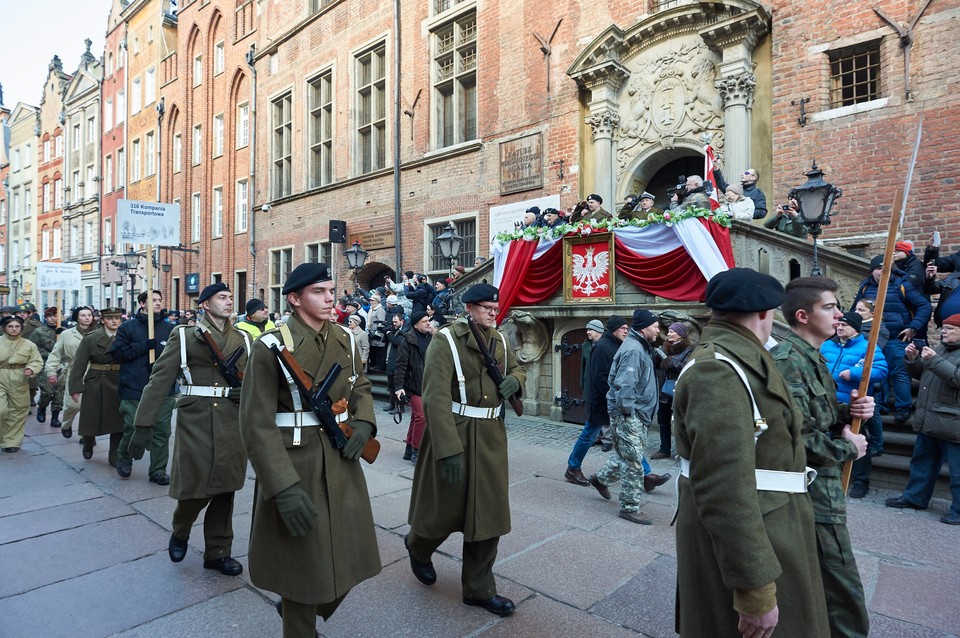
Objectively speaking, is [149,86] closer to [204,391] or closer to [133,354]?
[133,354]

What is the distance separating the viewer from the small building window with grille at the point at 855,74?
30.8 feet

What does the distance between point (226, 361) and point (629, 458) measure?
3512 mm

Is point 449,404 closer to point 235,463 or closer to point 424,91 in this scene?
point 235,463

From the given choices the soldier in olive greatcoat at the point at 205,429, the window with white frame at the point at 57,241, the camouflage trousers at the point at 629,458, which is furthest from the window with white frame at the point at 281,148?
the window with white frame at the point at 57,241

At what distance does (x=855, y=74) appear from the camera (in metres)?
9.58

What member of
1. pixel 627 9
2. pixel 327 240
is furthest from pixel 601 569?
pixel 327 240

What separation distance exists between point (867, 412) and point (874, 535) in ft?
10.1

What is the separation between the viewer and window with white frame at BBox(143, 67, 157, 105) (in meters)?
32.7

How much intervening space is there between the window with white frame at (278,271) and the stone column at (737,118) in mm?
16639

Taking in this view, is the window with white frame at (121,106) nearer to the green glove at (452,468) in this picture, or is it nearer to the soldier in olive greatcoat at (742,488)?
the green glove at (452,468)

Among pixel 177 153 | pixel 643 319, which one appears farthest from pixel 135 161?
pixel 643 319

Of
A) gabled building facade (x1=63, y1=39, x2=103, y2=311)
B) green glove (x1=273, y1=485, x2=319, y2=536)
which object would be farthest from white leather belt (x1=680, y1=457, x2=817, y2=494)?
gabled building facade (x1=63, y1=39, x2=103, y2=311)

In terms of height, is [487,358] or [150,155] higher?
[150,155]

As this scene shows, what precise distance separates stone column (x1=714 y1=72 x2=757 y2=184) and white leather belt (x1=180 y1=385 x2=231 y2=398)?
9.59 m
